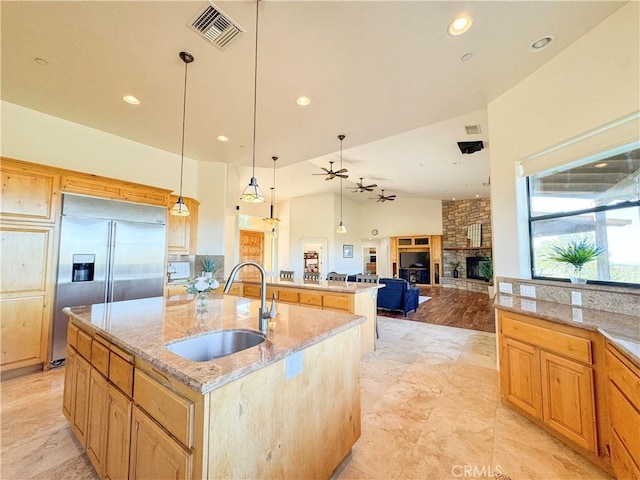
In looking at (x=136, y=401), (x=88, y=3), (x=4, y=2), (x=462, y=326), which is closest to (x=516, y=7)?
(x=88, y=3)

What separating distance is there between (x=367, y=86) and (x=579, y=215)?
92.6 inches

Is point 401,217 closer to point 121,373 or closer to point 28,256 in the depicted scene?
point 28,256

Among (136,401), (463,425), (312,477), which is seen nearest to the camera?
(136,401)

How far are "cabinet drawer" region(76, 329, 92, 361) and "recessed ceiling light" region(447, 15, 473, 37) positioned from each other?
3346mm

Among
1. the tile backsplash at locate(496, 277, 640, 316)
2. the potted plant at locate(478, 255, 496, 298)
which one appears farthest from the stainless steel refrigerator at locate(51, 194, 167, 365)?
the potted plant at locate(478, 255, 496, 298)

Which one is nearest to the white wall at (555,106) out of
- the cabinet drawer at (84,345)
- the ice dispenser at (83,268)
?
the cabinet drawer at (84,345)

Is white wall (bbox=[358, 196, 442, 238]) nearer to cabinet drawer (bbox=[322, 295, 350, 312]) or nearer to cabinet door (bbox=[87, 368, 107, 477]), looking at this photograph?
cabinet drawer (bbox=[322, 295, 350, 312])

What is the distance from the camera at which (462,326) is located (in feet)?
16.3

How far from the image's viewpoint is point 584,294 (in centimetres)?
215

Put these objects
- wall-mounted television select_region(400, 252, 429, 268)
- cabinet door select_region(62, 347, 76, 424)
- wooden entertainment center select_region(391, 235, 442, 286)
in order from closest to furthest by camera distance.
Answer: cabinet door select_region(62, 347, 76, 424) → wooden entertainment center select_region(391, 235, 442, 286) → wall-mounted television select_region(400, 252, 429, 268)

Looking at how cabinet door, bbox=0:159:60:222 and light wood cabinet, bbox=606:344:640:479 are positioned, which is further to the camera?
cabinet door, bbox=0:159:60:222

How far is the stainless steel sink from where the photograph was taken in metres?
1.49

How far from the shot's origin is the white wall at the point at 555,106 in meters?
1.91

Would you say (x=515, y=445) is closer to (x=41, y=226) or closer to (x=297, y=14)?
(x=297, y=14)
